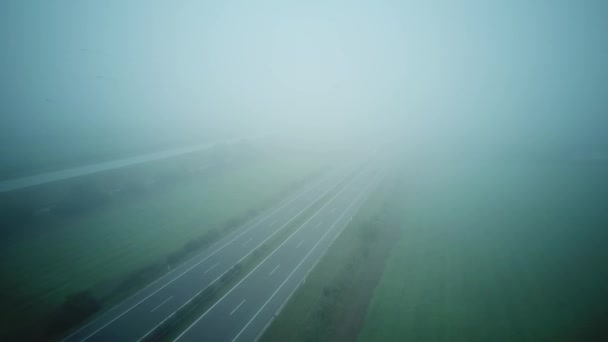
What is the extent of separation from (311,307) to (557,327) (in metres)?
23.9

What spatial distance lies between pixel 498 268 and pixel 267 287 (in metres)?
29.9

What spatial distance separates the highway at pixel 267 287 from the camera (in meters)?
23.1

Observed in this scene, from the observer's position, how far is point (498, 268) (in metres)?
31.5

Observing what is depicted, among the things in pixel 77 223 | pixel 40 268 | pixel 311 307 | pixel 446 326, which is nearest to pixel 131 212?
pixel 77 223

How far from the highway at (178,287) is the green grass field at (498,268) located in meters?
19.1

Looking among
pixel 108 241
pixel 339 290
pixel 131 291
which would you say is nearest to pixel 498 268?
pixel 339 290

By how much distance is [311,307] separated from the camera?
82.5ft

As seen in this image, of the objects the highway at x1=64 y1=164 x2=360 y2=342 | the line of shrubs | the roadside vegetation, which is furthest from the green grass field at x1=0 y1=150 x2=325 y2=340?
the roadside vegetation

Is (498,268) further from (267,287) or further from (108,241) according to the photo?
(108,241)

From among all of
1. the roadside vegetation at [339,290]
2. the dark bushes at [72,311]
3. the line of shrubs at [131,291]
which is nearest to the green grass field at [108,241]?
the line of shrubs at [131,291]

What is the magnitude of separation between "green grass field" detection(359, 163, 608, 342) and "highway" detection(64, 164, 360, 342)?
1906cm

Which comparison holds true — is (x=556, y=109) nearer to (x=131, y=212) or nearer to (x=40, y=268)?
(x=131, y=212)

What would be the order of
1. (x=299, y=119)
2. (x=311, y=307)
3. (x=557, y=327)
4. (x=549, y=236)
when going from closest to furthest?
1. (x=557, y=327)
2. (x=311, y=307)
3. (x=549, y=236)
4. (x=299, y=119)

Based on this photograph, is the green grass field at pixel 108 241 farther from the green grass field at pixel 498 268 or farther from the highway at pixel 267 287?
the green grass field at pixel 498 268
